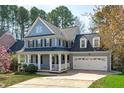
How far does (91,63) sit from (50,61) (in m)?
3.87

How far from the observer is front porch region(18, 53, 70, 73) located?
2175 cm

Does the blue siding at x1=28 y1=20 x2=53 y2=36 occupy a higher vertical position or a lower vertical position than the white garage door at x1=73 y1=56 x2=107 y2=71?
higher

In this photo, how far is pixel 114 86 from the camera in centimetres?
1266

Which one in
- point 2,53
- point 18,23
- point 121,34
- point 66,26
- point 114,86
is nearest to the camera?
point 114,86

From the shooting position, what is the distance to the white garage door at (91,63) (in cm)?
2228

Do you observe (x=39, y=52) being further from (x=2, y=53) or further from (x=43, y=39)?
(x=2, y=53)

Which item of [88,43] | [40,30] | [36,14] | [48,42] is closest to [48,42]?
[48,42]

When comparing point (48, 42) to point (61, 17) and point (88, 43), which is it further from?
point (88, 43)

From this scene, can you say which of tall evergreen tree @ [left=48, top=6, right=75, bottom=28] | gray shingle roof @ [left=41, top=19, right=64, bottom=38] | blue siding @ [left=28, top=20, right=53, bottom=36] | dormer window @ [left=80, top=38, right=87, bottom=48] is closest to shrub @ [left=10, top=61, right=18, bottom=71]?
blue siding @ [left=28, top=20, right=53, bottom=36]

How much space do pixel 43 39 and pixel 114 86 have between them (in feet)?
37.8

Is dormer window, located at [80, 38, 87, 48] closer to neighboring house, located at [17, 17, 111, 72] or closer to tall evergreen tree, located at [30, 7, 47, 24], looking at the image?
neighboring house, located at [17, 17, 111, 72]
